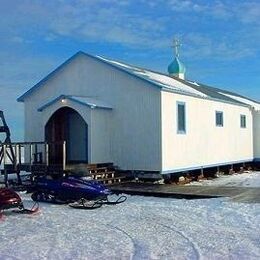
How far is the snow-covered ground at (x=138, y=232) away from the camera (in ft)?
23.6

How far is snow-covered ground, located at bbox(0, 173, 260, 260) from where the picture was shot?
7.20m

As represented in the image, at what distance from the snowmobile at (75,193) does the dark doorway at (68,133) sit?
6306 millimetres

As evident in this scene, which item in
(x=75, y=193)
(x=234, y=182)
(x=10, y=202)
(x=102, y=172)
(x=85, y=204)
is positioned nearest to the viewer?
(x=10, y=202)

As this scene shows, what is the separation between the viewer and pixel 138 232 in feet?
28.6

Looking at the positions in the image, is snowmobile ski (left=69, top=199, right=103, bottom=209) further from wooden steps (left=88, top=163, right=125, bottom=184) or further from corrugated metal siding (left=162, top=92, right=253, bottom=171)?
corrugated metal siding (left=162, top=92, right=253, bottom=171)

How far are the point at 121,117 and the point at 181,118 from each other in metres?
2.32

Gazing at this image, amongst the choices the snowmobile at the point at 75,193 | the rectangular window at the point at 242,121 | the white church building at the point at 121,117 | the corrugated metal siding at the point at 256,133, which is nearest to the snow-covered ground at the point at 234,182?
the white church building at the point at 121,117

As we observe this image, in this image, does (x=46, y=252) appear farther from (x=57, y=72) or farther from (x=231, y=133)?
(x=231, y=133)

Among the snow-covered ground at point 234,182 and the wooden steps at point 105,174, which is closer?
the wooden steps at point 105,174

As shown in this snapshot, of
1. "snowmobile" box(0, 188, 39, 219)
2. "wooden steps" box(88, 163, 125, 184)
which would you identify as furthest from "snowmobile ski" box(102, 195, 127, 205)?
"wooden steps" box(88, 163, 125, 184)

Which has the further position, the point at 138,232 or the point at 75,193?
the point at 75,193

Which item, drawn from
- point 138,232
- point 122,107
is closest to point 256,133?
point 122,107

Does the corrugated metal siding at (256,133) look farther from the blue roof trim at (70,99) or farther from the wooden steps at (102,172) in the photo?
the wooden steps at (102,172)

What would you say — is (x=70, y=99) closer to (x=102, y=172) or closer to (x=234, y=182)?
(x=102, y=172)
